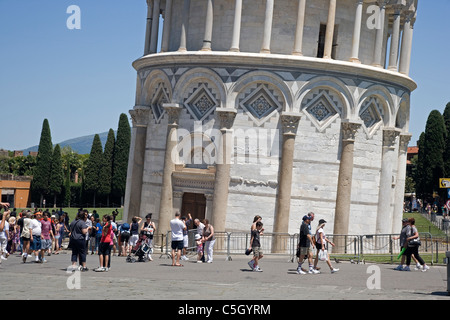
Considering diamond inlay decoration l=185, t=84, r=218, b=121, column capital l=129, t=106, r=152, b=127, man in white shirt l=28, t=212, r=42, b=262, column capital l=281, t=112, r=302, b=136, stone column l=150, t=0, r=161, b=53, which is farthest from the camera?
stone column l=150, t=0, r=161, b=53

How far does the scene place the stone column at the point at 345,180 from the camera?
31344mm

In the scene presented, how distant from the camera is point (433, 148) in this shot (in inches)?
2660

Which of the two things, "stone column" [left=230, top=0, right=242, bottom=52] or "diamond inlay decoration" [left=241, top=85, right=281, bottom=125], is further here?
"diamond inlay decoration" [left=241, top=85, right=281, bottom=125]

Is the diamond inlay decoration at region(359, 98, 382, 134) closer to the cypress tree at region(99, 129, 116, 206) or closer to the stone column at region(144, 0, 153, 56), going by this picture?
the stone column at region(144, 0, 153, 56)

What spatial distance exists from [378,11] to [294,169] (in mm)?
8282

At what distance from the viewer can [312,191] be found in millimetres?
31344

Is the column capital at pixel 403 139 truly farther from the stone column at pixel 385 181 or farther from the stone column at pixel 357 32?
the stone column at pixel 357 32

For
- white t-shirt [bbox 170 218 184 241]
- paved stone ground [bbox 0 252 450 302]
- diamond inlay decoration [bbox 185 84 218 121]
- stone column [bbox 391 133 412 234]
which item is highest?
diamond inlay decoration [bbox 185 84 218 121]

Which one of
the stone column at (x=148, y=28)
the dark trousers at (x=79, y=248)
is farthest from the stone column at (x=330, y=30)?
the dark trousers at (x=79, y=248)

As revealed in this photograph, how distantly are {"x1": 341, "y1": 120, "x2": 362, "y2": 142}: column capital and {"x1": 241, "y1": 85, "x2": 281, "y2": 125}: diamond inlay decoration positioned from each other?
9.76ft

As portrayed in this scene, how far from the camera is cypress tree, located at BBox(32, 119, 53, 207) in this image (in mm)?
77625

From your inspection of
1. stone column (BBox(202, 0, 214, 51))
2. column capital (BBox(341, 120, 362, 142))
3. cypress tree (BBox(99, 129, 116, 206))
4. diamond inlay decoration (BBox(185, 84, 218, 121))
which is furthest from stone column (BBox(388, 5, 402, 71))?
cypress tree (BBox(99, 129, 116, 206))

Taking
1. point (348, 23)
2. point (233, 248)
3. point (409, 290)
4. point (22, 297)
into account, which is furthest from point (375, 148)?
point (22, 297)

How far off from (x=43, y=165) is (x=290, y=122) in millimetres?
51924
